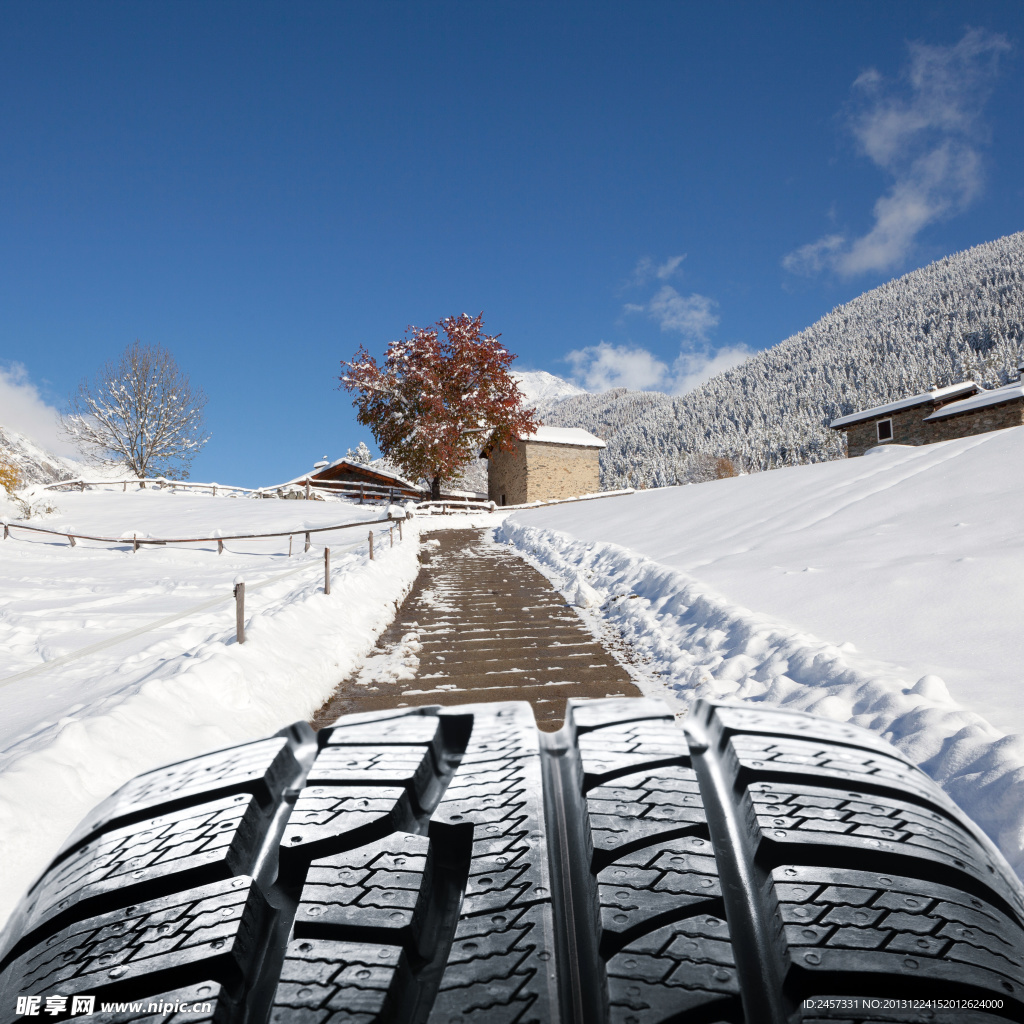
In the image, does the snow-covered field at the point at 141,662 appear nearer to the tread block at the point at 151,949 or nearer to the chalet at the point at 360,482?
the tread block at the point at 151,949

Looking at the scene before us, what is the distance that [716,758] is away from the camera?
132 centimetres

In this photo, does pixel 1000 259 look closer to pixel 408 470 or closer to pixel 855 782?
pixel 408 470

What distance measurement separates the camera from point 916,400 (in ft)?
88.1

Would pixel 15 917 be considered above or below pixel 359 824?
below

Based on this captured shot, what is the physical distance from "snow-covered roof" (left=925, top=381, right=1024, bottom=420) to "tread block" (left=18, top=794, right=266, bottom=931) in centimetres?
2913

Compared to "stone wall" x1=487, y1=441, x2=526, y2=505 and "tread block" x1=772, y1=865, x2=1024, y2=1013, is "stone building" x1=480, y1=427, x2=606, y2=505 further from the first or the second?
"tread block" x1=772, y1=865, x2=1024, y2=1013

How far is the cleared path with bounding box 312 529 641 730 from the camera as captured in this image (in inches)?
171

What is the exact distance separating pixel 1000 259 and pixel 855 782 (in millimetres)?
213150

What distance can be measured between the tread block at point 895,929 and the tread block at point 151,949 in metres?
0.78

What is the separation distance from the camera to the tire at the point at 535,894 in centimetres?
74

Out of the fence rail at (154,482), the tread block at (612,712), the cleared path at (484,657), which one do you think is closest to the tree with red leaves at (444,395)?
the fence rail at (154,482)

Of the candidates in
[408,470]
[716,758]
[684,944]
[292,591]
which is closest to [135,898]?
[684,944]

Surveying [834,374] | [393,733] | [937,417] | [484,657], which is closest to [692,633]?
[484,657]

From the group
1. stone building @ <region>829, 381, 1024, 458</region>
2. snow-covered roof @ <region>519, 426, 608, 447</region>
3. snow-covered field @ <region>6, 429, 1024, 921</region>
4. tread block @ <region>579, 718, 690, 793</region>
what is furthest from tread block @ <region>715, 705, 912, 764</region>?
snow-covered roof @ <region>519, 426, 608, 447</region>
